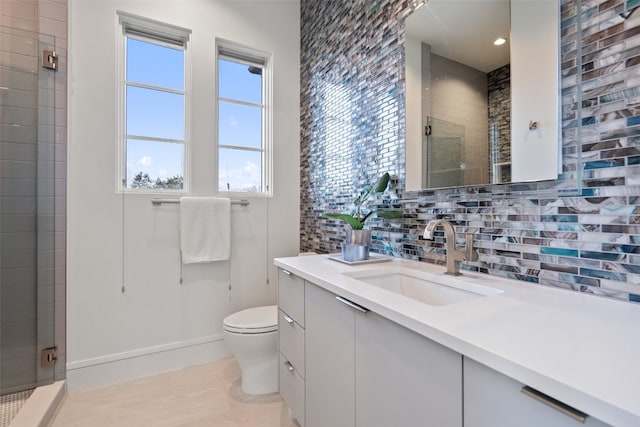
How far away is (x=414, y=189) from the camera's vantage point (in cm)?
143

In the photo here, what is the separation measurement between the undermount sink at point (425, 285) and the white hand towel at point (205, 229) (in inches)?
49.5

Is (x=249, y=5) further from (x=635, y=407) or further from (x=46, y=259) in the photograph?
(x=635, y=407)

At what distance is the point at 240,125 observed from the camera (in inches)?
94.5

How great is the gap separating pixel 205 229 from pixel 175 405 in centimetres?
106

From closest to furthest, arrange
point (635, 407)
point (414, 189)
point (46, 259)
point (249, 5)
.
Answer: point (635, 407)
point (414, 189)
point (46, 259)
point (249, 5)

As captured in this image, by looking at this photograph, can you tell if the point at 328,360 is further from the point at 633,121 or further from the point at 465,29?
the point at 465,29

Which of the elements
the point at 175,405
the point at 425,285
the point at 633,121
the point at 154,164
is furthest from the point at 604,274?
the point at 154,164

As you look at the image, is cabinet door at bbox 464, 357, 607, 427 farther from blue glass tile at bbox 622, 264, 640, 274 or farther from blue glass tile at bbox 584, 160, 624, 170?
blue glass tile at bbox 584, 160, 624, 170

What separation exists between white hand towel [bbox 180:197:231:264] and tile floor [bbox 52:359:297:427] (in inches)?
30.5

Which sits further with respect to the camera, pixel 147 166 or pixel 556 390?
pixel 147 166

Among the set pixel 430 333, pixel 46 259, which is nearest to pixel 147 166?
pixel 46 259

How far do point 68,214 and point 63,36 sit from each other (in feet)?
3.48

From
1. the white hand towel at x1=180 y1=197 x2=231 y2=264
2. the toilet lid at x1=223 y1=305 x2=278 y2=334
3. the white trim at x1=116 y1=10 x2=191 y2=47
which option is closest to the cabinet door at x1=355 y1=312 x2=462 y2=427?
the toilet lid at x1=223 y1=305 x2=278 y2=334

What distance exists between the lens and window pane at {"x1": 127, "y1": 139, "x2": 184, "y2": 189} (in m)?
2.03
